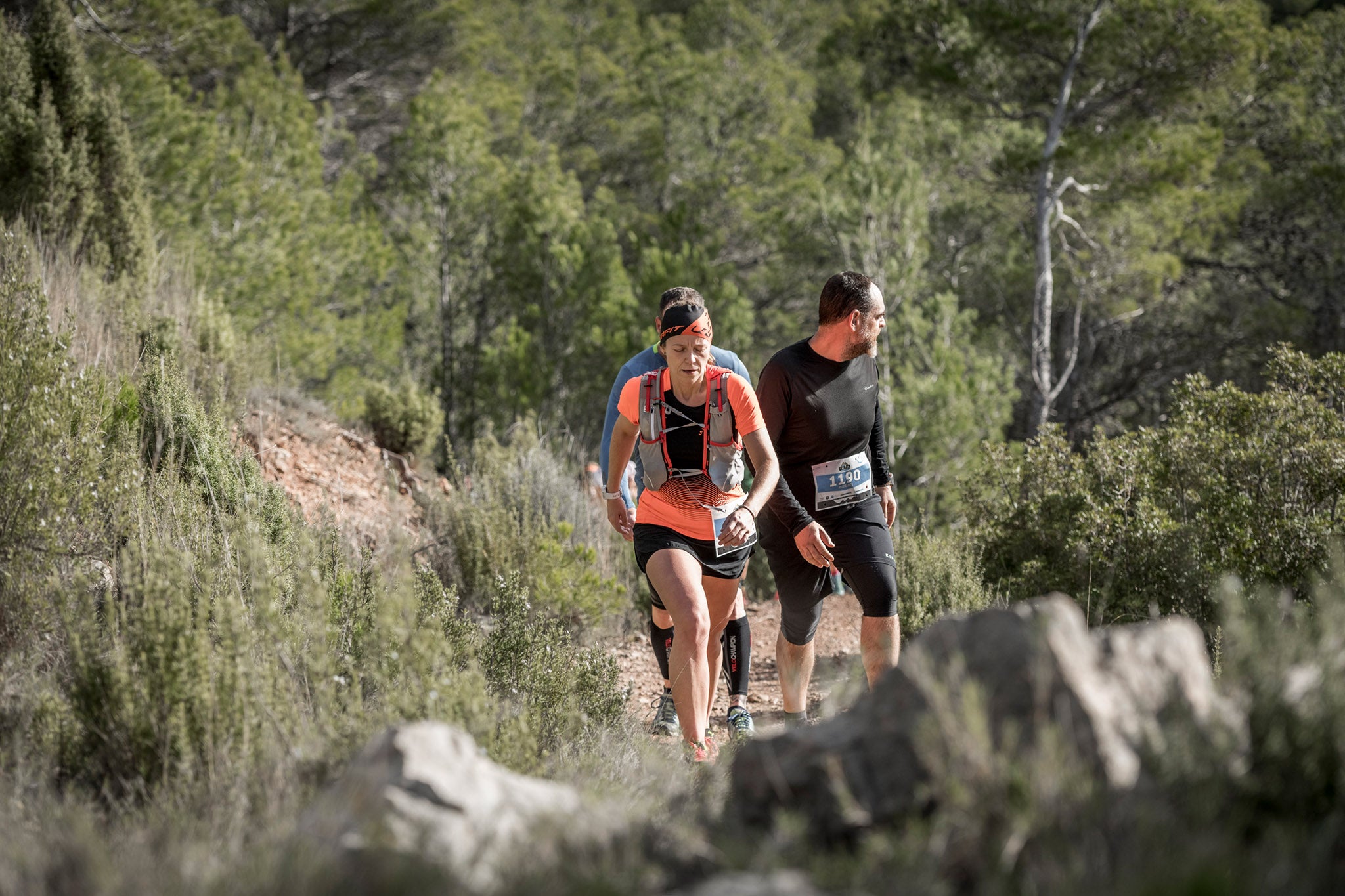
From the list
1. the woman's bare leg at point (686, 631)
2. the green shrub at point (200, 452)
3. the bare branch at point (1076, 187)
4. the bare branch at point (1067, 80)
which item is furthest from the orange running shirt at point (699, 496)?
the bare branch at point (1067, 80)

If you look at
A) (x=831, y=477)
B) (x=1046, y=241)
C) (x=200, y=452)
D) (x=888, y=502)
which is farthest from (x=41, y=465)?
(x=1046, y=241)

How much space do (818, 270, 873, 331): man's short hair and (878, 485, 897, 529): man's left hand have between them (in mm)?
767

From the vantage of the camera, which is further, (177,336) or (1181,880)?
(177,336)

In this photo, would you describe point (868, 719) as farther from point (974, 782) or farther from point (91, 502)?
point (91, 502)

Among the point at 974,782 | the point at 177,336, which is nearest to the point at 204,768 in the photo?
the point at 974,782

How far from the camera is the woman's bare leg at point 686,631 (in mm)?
3260

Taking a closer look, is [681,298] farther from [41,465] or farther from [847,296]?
[41,465]

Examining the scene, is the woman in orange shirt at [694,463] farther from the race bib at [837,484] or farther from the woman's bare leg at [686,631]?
the race bib at [837,484]

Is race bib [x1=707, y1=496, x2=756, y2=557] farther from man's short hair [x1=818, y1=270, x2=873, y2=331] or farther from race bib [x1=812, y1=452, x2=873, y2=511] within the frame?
man's short hair [x1=818, y1=270, x2=873, y2=331]

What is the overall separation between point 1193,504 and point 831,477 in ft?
9.06

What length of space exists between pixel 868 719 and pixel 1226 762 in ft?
2.06

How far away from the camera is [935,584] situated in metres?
5.75

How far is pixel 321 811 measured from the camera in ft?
6.15

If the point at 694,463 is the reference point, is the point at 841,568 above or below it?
below
